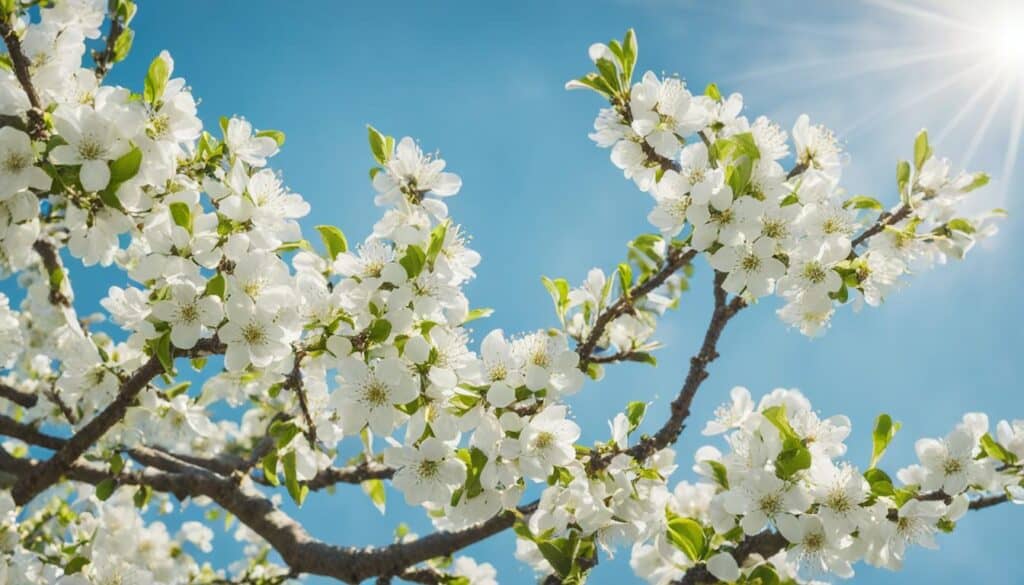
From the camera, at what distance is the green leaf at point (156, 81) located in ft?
6.43

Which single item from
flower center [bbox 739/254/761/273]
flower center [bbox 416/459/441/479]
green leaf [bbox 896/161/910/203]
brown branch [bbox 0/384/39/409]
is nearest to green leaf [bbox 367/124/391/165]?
flower center [bbox 416/459/441/479]

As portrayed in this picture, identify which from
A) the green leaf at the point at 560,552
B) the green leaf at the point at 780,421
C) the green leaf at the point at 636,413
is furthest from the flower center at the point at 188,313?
the green leaf at the point at 780,421

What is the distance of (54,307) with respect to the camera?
3766 mm

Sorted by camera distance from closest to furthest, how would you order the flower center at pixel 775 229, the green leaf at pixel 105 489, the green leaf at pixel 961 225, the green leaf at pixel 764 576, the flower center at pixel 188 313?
the flower center at pixel 188 313 → the green leaf at pixel 764 576 → the flower center at pixel 775 229 → the green leaf at pixel 961 225 → the green leaf at pixel 105 489

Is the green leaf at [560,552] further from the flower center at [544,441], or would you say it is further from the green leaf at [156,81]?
the green leaf at [156,81]

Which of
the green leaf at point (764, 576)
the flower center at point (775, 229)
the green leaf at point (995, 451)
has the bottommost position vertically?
the green leaf at point (764, 576)

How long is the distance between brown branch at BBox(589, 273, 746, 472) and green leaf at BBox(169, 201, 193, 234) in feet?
5.11

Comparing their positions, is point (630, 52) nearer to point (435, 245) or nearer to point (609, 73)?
point (609, 73)

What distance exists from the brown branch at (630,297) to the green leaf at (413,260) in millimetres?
1104

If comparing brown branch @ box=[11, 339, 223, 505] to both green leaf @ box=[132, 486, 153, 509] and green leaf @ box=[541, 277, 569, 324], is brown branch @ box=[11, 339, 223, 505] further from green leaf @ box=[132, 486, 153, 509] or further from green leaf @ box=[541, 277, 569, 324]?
green leaf @ box=[541, 277, 569, 324]

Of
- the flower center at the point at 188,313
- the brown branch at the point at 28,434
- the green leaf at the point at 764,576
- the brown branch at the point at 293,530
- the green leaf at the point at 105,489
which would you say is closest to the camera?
the flower center at the point at 188,313

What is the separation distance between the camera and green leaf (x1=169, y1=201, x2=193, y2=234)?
6.32 feet

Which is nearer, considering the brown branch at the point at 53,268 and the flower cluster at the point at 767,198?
the flower cluster at the point at 767,198

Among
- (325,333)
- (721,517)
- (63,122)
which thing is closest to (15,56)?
(63,122)
